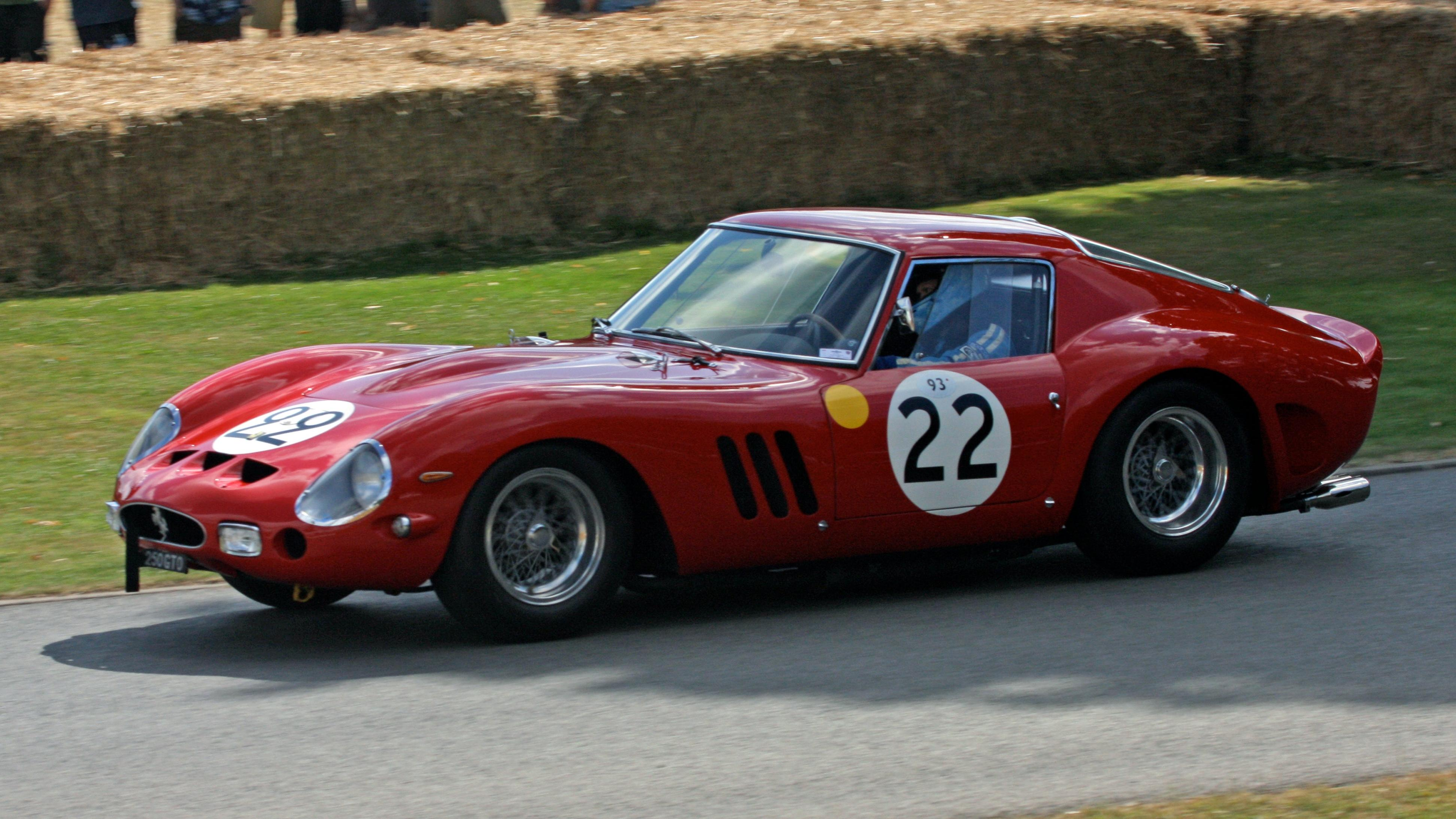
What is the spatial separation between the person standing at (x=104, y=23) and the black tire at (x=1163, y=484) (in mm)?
11206

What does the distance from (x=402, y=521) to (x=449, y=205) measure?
9.28 metres

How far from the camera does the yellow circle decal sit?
6090mm

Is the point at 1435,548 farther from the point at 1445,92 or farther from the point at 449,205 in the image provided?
the point at 1445,92

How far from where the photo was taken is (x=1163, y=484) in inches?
267

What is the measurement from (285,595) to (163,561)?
0.72 metres

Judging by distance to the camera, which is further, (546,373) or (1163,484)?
(1163,484)

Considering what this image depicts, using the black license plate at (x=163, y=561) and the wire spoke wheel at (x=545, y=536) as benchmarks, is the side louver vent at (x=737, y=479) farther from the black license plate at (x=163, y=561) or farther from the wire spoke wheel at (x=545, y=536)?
the black license plate at (x=163, y=561)

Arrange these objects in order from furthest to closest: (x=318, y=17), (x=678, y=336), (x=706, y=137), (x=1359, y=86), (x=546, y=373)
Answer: (x=1359, y=86) < (x=318, y=17) < (x=706, y=137) < (x=678, y=336) < (x=546, y=373)

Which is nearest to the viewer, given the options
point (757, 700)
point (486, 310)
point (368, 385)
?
point (757, 700)

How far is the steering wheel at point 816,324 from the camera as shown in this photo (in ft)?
21.0

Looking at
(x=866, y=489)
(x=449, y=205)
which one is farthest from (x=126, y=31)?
(x=866, y=489)

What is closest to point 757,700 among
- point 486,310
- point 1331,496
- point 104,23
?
point 1331,496

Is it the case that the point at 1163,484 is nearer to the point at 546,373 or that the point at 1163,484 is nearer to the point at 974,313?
the point at 974,313

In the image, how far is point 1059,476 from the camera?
6.50m
